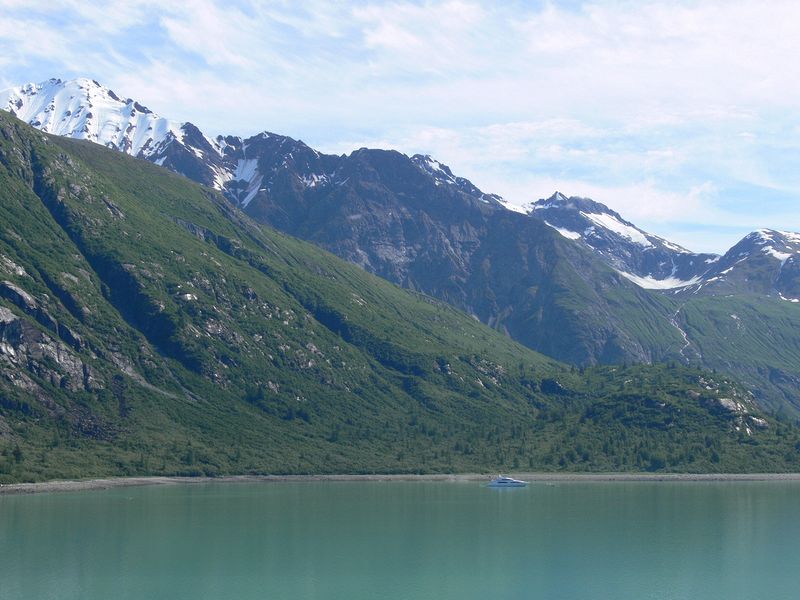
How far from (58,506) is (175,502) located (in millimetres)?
23525

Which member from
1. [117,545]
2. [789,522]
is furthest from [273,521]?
[789,522]

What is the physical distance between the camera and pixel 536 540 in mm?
148750

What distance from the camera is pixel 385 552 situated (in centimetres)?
13400

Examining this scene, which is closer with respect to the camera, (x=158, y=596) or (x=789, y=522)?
(x=158, y=596)

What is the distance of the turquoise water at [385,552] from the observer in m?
111

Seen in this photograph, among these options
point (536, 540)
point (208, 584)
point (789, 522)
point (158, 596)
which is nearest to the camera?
point (158, 596)

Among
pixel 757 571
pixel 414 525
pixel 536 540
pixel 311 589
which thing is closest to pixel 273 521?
pixel 414 525

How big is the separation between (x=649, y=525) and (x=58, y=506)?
104116mm

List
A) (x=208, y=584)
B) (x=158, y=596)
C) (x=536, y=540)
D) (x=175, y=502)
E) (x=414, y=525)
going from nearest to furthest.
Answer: (x=158, y=596), (x=208, y=584), (x=536, y=540), (x=414, y=525), (x=175, y=502)

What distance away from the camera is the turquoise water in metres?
111

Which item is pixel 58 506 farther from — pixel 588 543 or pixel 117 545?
pixel 588 543

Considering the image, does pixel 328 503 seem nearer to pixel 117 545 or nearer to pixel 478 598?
pixel 117 545

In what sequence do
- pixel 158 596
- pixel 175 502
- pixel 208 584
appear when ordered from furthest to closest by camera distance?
pixel 175 502, pixel 208 584, pixel 158 596

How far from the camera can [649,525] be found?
16812cm
